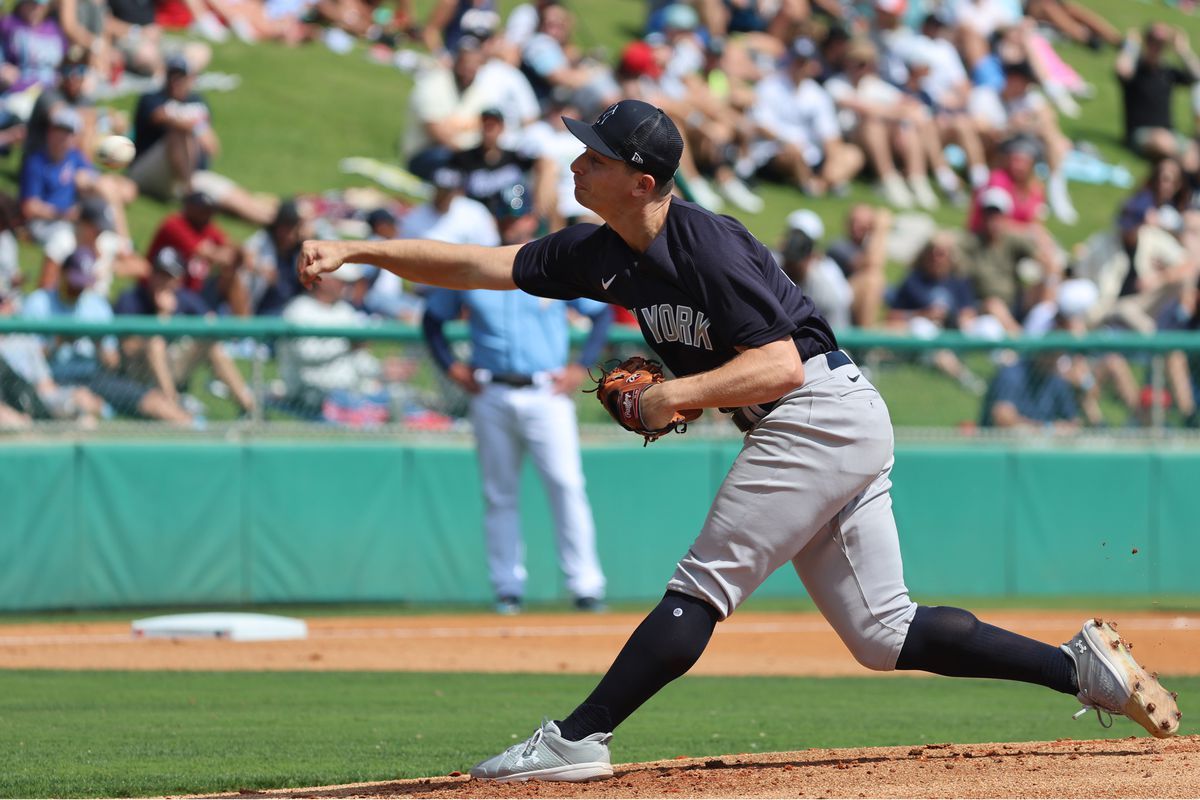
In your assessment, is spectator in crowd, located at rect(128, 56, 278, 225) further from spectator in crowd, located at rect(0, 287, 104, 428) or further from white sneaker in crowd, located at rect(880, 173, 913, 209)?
white sneaker in crowd, located at rect(880, 173, 913, 209)

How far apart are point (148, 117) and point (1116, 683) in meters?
10.3

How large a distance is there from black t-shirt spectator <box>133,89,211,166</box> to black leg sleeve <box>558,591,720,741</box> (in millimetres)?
9642

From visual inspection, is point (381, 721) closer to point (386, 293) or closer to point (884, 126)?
point (386, 293)

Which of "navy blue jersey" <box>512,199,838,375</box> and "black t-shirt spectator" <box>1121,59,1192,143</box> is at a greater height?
"navy blue jersey" <box>512,199,838,375</box>

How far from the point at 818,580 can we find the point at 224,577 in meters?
6.52

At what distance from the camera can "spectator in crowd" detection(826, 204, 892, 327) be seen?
13.7m

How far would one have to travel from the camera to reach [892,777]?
14.9ft

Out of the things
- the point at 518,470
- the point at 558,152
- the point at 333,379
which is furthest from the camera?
the point at 558,152

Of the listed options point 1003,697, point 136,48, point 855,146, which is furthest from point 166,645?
point 855,146

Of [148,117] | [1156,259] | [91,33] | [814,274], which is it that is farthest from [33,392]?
[1156,259]

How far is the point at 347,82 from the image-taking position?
17391 mm

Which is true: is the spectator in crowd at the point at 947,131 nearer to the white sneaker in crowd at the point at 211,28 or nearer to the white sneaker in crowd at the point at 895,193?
the white sneaker in crowd at the point at 895,193

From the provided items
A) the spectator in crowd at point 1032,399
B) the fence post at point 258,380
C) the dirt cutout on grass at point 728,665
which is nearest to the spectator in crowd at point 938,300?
the spectator in crowd at point 1032,399

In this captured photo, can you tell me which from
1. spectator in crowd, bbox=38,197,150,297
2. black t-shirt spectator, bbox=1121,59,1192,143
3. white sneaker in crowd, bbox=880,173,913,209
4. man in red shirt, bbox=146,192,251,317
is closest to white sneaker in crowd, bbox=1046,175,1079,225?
black t-shirt spectator, bbox=1121,59,1192,143
